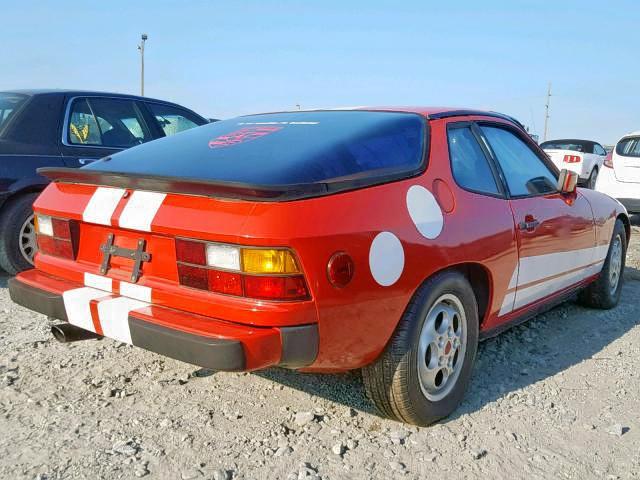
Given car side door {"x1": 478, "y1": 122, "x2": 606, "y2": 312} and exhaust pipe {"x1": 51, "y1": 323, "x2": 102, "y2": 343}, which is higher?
car side door {"x1": 478, "y1": 122, "x2": 606, "y2": 312}

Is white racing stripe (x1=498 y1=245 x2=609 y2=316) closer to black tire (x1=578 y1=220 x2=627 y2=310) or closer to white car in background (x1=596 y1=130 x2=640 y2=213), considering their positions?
black tire (x1=578 y1=220 x2=627 y2=310)

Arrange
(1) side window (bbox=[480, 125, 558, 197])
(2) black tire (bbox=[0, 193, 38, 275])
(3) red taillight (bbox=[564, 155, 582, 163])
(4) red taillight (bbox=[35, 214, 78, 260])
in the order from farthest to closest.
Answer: (3) red taillight (bbox=[564, 155, 582, 163]) → (2) black tire (bbox=[0, 193, 38, 275]) → (1) side window (bbox=[480, 125, 558, 197]) → (4) red taillight (bbox=[35, 214, 78, 260])

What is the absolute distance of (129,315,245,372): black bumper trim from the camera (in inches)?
80.9

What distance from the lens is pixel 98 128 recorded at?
5.23m

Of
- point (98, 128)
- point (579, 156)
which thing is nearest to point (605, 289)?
point (98, 128)

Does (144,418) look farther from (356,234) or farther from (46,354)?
(356,234)

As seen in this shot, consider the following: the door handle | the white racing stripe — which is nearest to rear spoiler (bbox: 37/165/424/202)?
the door handle

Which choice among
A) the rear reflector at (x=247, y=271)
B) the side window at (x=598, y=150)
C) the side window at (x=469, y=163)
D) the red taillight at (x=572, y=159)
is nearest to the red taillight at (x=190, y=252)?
the rear reflector at (x=247, y=271)

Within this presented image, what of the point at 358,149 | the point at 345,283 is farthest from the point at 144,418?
the point at 358,149

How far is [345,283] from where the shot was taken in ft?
7.24

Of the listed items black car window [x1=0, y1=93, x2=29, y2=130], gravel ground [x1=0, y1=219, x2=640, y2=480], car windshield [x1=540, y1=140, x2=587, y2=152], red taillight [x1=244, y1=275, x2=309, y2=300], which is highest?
black car window [x1=0, y1=93, x2=29, y2=130]

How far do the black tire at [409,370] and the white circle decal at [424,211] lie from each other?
21 cm

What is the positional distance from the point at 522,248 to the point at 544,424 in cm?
88

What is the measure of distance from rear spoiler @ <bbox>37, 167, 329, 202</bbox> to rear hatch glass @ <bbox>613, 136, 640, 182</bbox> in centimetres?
766
